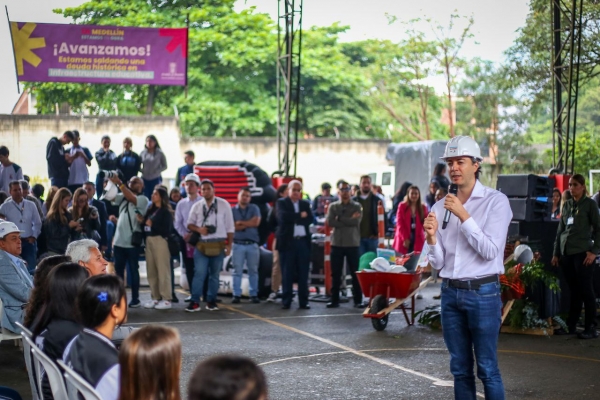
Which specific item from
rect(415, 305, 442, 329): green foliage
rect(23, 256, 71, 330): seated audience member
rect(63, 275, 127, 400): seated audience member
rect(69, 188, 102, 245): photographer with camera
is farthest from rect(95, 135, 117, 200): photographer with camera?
rect(63, 275, 127, 400): seated audience member

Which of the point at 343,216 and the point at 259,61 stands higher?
the point at 259,61

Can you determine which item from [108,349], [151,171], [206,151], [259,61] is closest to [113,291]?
[108,349]

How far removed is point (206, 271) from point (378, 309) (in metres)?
3.48

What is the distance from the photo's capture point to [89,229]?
1324 cm

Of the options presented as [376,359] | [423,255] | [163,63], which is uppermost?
[163,63]

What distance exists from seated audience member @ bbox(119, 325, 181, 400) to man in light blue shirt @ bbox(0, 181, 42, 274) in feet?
32.9

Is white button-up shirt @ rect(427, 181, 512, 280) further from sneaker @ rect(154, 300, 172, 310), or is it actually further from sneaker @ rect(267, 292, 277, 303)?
sneaker @ rect(267, 292, 277, 303)

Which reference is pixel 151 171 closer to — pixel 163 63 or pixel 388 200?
pixel 163 63

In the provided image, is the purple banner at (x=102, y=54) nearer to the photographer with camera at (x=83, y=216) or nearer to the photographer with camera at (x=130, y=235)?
the photographer with camera at (x=130, y=235)

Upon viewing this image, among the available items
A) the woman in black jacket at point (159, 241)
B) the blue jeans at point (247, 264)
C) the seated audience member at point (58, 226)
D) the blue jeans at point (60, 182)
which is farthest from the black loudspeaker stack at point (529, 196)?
the blue jeans at point (60, 182)

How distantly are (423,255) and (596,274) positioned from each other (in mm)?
3009

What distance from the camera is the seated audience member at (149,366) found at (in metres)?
3.42

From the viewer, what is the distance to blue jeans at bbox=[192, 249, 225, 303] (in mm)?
14070

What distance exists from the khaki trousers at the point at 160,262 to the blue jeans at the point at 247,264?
117 cm
